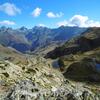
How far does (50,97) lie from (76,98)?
387 centimetres

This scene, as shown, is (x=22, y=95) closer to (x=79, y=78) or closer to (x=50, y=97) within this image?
(x=50, y=97)

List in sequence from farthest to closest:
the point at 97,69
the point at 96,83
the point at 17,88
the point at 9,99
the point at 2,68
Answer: the point at 97,69 < the point at 96,83 < the point at 2,68 < the point at 17,88 < the point at 9,99

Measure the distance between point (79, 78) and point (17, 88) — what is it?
14257cm

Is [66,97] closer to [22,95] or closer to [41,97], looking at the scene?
[41,97]

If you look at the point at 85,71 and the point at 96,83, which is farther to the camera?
the point at 85,71

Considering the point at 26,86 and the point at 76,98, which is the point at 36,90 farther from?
the point at 76,98

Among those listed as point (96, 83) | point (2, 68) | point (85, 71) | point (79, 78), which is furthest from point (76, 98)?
point (85, 71)

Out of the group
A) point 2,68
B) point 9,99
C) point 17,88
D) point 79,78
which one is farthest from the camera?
point 79,78

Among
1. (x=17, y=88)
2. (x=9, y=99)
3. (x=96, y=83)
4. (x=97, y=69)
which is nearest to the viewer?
(x=9, y=99)

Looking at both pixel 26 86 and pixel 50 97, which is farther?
pixel 26 86

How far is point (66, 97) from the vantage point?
4038cm

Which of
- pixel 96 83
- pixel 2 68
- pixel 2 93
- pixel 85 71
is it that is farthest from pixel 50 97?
pixel 85 71

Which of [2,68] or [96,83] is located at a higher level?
[2,68]

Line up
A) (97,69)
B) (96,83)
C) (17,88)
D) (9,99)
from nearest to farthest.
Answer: (9,99), (17,88), (96,83), (97,69)
